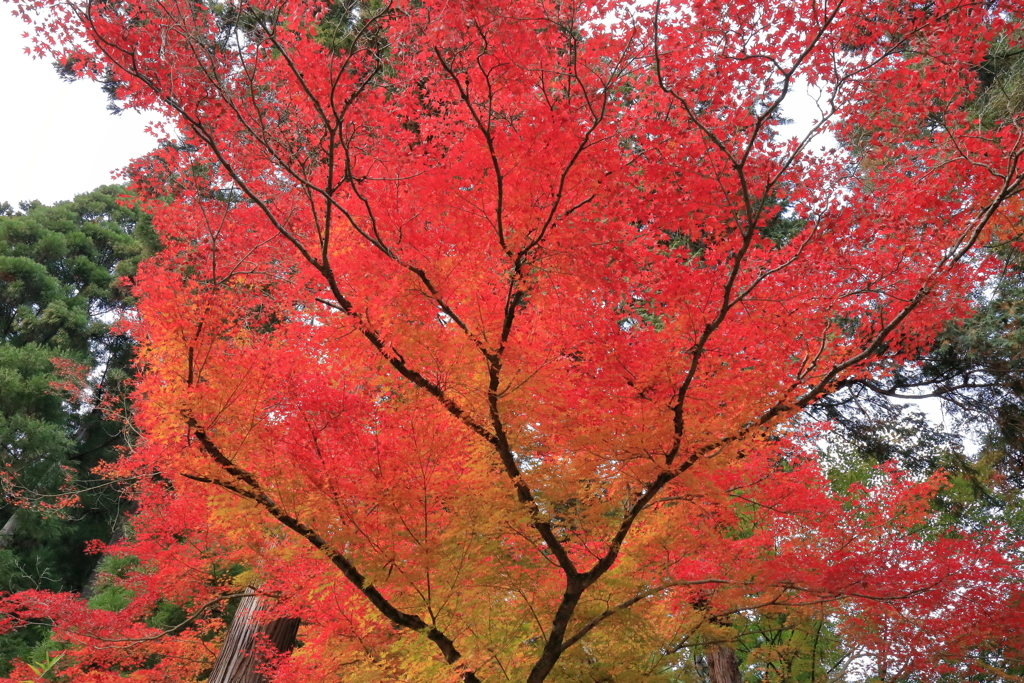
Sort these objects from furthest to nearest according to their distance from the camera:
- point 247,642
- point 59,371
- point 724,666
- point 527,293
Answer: point 59,371
point 724,666
point 247,642
point 527,293

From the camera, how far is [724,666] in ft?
27.4

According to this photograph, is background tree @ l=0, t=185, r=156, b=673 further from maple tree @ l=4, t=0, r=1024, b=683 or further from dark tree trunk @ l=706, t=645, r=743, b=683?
dark tree trunk @ l=706, t=645, r=743, b=683

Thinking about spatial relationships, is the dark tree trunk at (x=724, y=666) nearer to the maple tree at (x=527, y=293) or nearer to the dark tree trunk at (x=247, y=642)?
the maple tree at (x=527, y=293)

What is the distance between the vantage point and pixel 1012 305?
32.9 feet

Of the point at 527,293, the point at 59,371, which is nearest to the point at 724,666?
the point at 527,293

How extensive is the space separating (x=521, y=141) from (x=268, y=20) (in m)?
1.97

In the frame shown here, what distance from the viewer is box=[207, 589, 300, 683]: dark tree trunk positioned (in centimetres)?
766

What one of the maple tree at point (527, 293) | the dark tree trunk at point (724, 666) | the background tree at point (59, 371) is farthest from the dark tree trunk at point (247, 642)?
the background tree at point (59, 371)

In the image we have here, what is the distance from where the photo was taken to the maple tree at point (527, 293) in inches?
185

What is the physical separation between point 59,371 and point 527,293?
43.8ft

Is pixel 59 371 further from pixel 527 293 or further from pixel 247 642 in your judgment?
pixel 527 293

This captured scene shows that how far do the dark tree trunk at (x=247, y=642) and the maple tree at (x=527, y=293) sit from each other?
140cm

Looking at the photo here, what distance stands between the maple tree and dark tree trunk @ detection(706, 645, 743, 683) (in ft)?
6.73

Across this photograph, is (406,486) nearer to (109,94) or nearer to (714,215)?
(714,215)
